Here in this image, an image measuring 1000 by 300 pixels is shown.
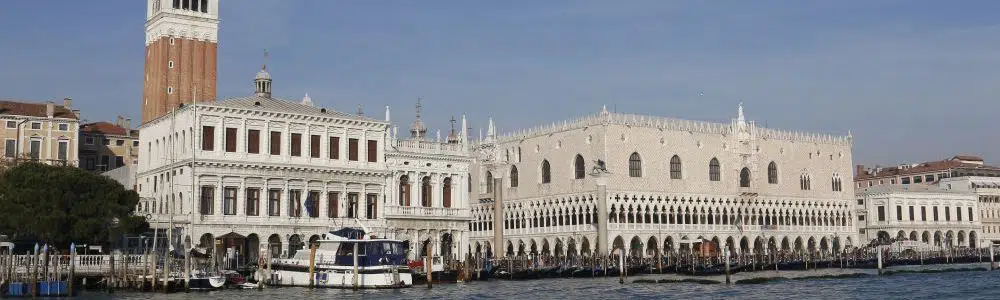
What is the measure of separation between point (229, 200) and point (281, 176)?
2486 mm

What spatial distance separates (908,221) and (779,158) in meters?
16.7

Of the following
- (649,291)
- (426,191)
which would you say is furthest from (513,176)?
(649,291)

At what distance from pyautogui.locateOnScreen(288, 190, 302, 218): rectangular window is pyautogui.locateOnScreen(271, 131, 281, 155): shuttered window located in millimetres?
1786

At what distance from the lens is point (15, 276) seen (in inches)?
1465

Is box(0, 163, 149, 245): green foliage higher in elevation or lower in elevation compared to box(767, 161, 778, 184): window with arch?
lower

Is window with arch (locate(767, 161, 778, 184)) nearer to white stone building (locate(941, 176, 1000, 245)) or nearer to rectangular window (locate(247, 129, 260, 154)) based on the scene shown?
white stone building (locate(941, 176, 1000, 245))

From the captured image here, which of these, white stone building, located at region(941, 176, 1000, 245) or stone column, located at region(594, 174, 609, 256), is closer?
stone column, located at region(594, 174, 609, 256)

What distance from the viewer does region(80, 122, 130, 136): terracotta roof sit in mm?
66562

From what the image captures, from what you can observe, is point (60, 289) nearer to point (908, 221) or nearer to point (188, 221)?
point (188, 221)

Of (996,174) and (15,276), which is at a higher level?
(996,174)

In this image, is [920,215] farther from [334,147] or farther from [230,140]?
[230,140]

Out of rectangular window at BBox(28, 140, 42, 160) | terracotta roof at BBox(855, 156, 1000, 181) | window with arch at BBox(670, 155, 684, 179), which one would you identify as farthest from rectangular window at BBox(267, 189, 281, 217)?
terracotta roof at BBox(855, 156, 1000, 181)

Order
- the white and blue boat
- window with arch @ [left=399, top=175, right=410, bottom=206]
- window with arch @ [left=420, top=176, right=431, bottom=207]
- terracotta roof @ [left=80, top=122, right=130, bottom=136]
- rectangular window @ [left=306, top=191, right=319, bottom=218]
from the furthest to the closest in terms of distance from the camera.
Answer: terracotta roof @ [left=80, top=122, right=130, bottom=136]
window with arch @ [left=420, top=176, right=431, bottom=207]
window with arch @ [left=399, top=175, right=410, bottom=206]
rectangular window @ [left=306, top=191, right=319, bottom=218]
the white and blue boat

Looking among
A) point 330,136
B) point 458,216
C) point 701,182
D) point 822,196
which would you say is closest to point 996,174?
point 822,196
